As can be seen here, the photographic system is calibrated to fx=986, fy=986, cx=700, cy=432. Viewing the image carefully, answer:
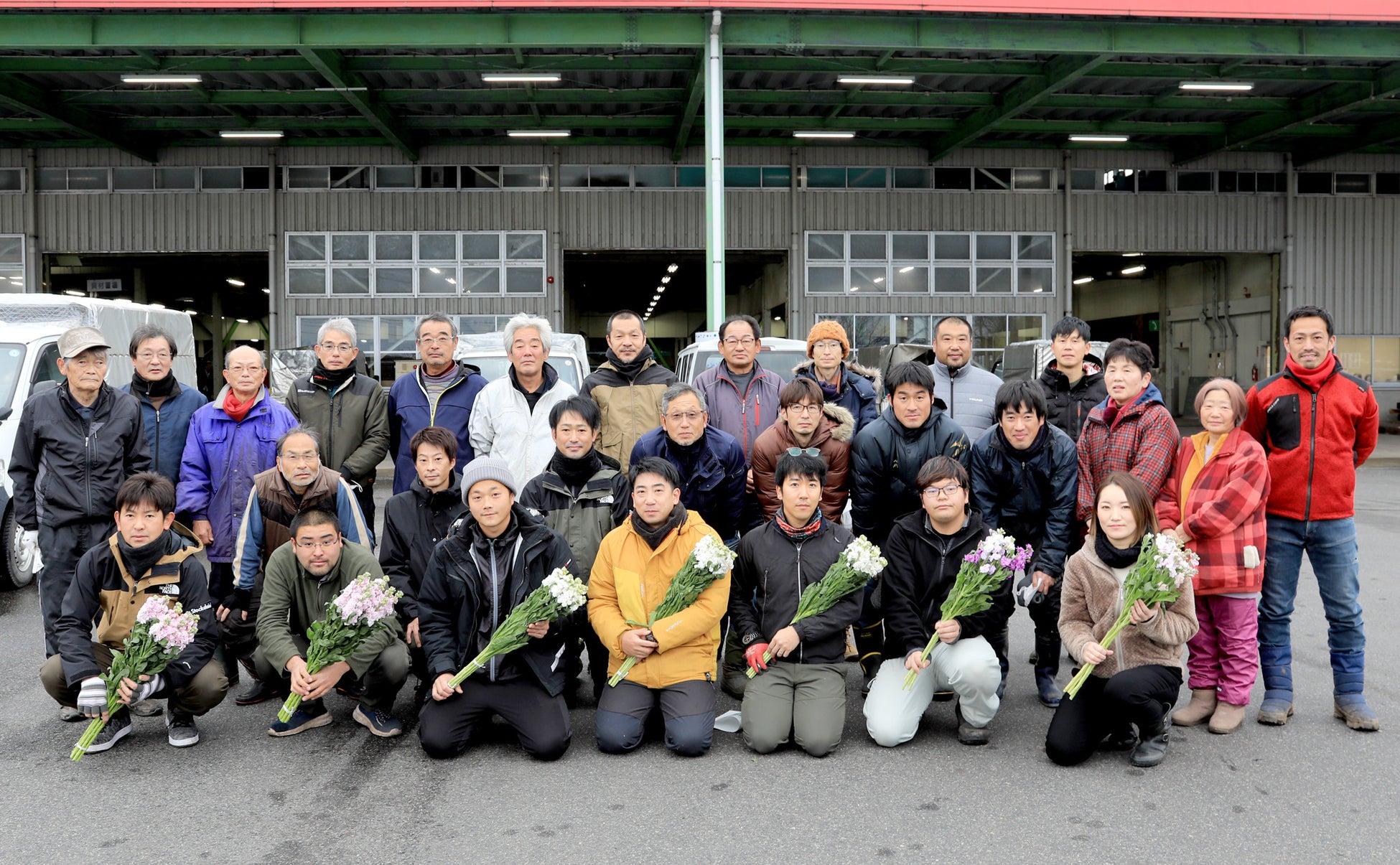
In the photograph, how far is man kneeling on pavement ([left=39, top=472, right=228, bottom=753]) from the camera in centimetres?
479

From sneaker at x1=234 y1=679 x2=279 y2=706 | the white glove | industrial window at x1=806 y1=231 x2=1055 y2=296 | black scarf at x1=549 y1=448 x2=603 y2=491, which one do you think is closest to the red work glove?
black scarf at x1=549 y1=448 x2=603 y2=491

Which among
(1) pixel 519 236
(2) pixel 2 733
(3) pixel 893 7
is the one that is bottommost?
(2) pixel 2 733

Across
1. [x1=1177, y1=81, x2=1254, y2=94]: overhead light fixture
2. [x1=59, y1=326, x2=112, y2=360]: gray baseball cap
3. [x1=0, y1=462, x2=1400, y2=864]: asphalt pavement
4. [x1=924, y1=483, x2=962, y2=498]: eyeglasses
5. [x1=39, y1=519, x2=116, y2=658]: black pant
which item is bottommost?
[x1=0, y1=462, x2=1400, y2=864]: asphalt pavement

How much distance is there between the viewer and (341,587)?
5.12m

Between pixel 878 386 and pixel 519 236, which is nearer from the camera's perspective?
pixel 878 386

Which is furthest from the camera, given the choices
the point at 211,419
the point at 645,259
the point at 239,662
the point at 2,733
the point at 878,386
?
the point at 645,259

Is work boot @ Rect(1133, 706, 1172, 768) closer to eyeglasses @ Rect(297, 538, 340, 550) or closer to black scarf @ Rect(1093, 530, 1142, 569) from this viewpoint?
black scarf @ Rect(1093, 530, 1142, 569)

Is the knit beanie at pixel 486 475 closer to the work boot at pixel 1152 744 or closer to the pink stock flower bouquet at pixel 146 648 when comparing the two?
the pink stock flower bouquet at pixel 146 648

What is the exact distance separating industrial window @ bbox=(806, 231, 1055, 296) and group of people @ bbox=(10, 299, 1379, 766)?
19032mm

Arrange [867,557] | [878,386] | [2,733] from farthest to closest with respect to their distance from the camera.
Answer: [878,386] → [2,733] → [867,557]

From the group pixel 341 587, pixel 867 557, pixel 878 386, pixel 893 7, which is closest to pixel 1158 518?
pixel 867 557

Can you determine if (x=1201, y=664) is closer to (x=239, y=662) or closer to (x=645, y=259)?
(x=239, y=662)

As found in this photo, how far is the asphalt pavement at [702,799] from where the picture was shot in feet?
12.0

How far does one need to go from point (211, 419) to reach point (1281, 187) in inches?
1103
